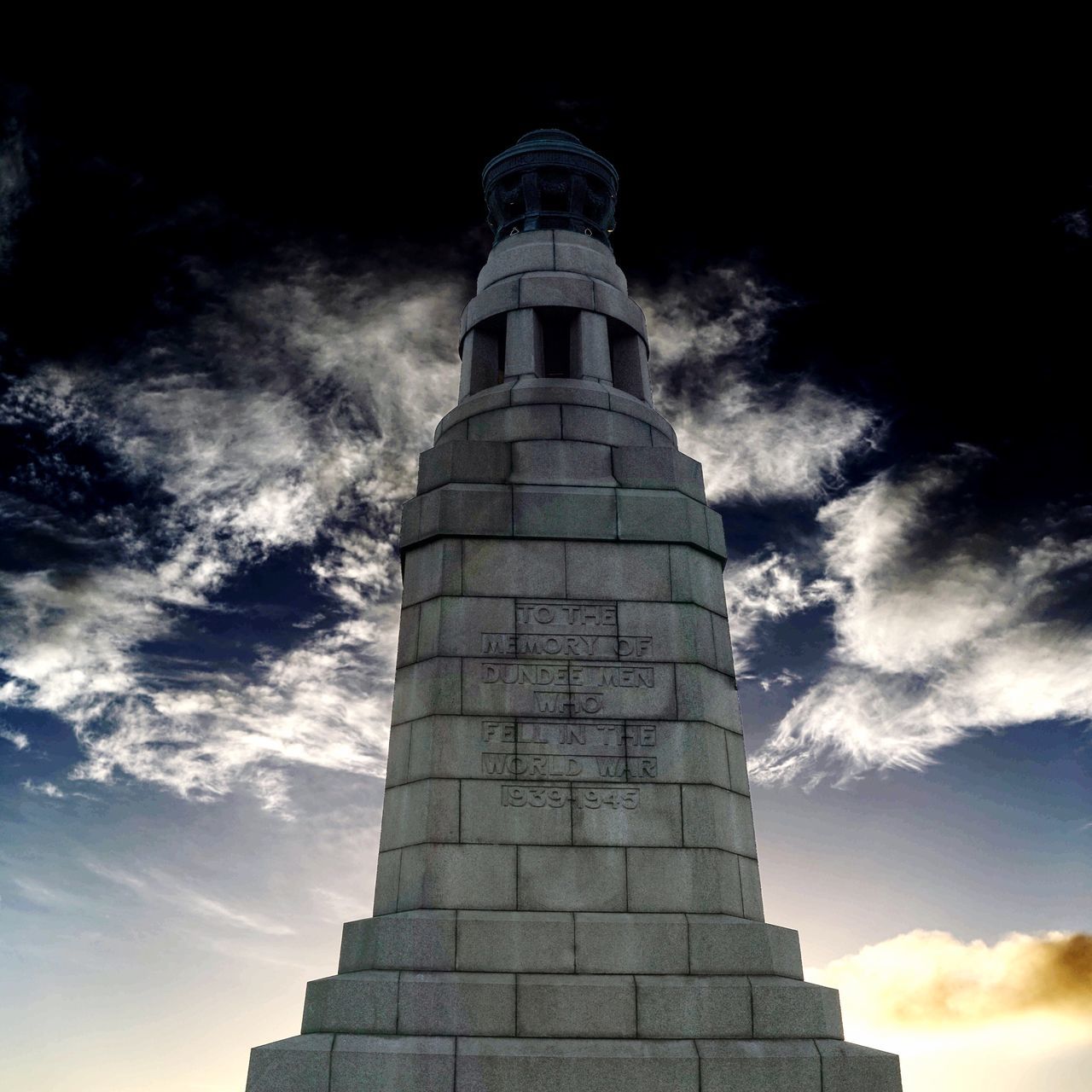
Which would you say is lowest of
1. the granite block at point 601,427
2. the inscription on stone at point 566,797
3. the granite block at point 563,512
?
the inscription on stone at point 566,797

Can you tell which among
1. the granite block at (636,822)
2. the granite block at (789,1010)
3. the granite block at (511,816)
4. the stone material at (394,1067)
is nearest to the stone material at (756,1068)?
the granite block at (789,1010)

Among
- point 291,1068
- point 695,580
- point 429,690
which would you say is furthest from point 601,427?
point 291,1068

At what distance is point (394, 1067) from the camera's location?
11430mm

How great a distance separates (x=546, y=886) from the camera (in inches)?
527

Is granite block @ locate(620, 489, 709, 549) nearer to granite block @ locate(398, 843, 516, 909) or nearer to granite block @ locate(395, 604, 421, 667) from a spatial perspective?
granite block @ locate(395, 604, 421, 667)

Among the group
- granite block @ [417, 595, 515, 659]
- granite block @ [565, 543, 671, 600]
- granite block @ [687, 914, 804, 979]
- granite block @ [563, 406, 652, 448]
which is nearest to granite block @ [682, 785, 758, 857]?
granite block @ [687, 914, 804, 979]

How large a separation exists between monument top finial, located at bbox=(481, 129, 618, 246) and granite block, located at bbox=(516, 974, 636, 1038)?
15.7m

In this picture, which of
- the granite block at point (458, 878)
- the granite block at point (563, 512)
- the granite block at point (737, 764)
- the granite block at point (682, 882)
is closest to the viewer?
the granite block at point (458, 878)

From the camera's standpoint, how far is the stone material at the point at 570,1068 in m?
11.4

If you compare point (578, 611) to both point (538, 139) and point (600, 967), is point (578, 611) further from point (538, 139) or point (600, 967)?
point (538, 139)

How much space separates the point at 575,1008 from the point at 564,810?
8.75ft

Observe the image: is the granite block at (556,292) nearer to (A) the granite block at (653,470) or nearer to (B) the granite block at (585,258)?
(B) the granite block at (585,258)

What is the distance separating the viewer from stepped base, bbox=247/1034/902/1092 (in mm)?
11414

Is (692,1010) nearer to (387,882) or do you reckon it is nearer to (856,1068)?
(856,1068)
